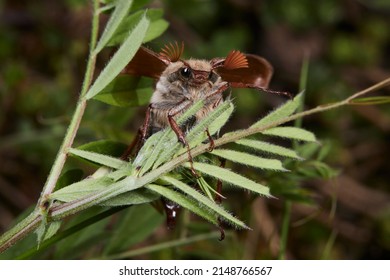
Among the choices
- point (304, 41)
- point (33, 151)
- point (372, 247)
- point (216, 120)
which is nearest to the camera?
point (216, 120)

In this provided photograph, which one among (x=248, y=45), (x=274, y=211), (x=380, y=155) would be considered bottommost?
(x=274, y=211)

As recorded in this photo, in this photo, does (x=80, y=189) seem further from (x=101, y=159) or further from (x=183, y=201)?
(x=183, y=201)

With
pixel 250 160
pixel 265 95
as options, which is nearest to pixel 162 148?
pixel 250 160

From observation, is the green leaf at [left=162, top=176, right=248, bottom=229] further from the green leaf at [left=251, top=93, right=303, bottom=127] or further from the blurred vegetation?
the blurred vegetation

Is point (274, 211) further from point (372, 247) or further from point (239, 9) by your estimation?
point (239, 9)

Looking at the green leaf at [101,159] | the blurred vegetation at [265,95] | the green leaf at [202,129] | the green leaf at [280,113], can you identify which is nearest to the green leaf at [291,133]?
the green leaf at [280,113]

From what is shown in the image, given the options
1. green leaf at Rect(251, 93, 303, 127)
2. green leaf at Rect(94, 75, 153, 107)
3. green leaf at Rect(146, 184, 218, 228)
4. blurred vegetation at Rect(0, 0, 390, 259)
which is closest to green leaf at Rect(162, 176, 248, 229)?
green leaf at Rect(146, 184, 218, 228)
